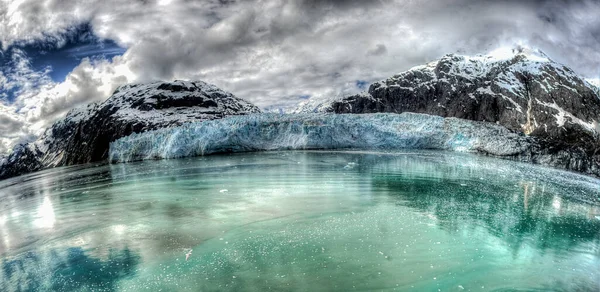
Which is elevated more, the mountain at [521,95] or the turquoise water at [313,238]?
the mountain at [521,95]

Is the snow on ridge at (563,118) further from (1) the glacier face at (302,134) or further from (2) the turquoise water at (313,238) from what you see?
(2) the turquoise water at (313,238)

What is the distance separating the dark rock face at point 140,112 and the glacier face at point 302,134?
56.7 metres

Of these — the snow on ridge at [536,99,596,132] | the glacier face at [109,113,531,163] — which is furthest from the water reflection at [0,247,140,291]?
the snow on ridge at [536,99,596,132]

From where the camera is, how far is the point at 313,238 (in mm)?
8383

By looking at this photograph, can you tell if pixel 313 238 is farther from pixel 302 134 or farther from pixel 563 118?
pixel 563 118

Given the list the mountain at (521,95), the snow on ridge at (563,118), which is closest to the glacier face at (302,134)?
the mountain at (521,95)

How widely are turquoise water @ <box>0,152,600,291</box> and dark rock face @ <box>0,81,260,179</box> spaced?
79.4 metres

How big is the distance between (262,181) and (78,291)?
10096mm

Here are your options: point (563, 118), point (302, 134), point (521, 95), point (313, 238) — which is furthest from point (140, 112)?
point (563, 118)

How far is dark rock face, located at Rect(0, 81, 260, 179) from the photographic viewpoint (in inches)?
3762

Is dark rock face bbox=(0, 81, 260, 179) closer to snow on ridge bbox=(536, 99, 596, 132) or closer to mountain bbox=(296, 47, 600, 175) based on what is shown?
mountain bbox=(296, 47, 600, 175)

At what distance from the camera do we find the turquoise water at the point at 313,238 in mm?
6551

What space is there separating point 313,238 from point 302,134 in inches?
1002

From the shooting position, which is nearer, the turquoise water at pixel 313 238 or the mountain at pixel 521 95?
the turquoise water at pixel 313 238
